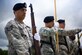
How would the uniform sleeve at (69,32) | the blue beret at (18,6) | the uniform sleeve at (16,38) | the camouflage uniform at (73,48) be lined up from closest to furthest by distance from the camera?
the uniform sleeve at (16,38) < the blue beret at (18,6) < the uniform sleeve at (69,32) < the camouflage uniform at (73,48)

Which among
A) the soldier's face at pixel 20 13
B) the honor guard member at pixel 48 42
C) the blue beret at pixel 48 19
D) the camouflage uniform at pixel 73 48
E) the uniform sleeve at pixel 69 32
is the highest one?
the soldier's face at pixel 20 13

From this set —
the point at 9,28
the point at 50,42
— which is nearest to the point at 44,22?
the point at 50,42

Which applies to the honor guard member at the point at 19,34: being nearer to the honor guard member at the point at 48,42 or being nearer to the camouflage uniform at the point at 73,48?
the honor guard member at the point at 48,42

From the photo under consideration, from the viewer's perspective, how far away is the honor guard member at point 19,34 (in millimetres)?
6387

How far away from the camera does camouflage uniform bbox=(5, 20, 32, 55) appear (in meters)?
6.38

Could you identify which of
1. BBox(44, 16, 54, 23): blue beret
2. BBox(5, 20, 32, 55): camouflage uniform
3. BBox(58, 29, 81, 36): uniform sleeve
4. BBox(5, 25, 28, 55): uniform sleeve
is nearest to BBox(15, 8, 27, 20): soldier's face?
BBox(5, 20, 32, 55): camouflage uniform

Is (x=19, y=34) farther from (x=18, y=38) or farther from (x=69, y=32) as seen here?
(x=69, y=32)

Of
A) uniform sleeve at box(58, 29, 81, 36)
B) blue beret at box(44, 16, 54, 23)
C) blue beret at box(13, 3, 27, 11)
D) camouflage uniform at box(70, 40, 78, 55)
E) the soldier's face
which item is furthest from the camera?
camouflage uniform at box(70, 40, 78, 55)

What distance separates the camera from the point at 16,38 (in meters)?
6.47

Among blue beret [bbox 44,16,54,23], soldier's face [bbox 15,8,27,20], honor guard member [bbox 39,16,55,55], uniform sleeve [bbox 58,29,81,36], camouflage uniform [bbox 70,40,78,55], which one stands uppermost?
soldier's face [bbox 15,8,27,20]

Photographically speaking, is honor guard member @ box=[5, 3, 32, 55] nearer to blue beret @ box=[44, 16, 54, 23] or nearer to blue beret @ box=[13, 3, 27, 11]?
blue beret @ box=[13, 3, 27, 11]

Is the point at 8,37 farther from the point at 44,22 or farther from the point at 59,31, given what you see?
the point at 44,22

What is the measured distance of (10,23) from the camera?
661cm

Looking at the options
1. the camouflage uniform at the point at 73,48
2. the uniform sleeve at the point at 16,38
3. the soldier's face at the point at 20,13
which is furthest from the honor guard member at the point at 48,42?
the uniform sleeve at the point at 16,38
